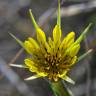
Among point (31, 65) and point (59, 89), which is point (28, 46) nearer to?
point (31, 65)

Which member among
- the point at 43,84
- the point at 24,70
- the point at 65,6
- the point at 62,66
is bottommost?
the point at 43,84

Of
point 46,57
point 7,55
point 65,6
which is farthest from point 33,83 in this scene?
point 46,57

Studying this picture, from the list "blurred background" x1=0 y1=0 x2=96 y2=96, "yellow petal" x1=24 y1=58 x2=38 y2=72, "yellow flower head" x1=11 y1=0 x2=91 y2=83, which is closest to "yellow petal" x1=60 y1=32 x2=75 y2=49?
"yellow flower head" x1=11 y1=0 x2=91 y2=83

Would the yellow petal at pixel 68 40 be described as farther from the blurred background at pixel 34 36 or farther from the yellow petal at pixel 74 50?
the blurred background at pixel 34 36

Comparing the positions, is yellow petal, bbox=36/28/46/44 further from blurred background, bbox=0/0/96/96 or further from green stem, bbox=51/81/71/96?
blurred background, bbox=0/0/96/96

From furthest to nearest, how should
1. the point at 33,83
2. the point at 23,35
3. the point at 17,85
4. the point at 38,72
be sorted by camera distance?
1. the point at 23,35
2. the point at 33,83
3. the point at 17,85
4. the point at 38,72

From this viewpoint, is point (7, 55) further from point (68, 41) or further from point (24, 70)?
point (68, 41)

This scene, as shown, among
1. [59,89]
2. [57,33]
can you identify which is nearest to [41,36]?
[57,33]
